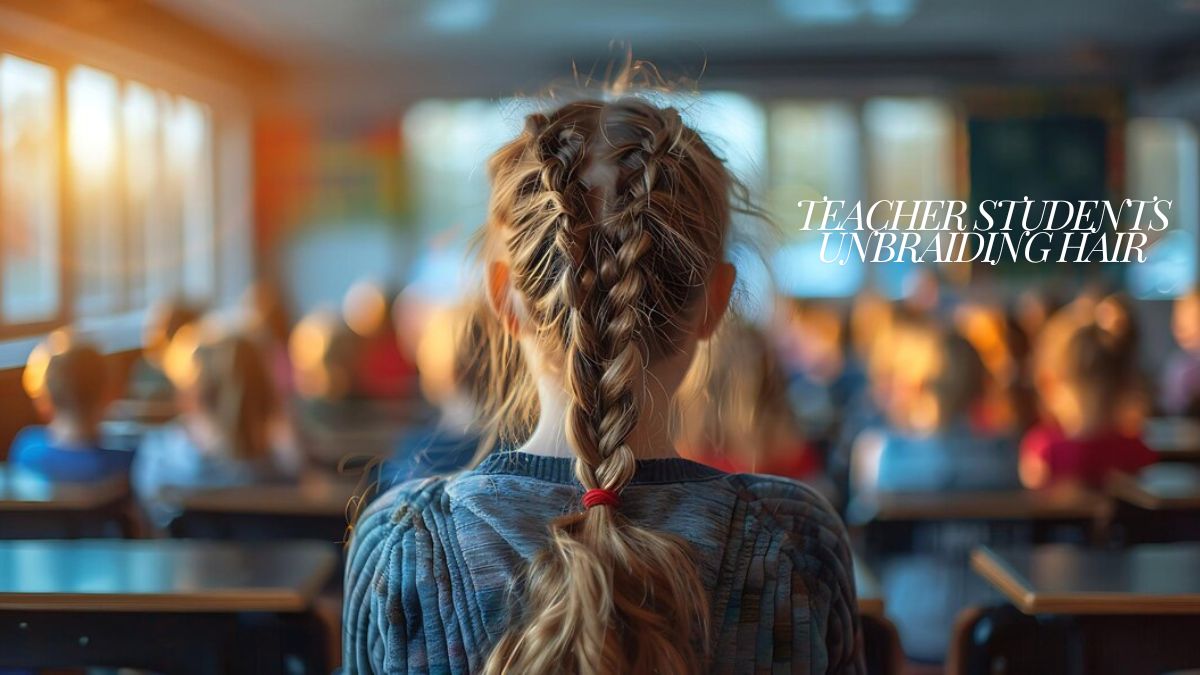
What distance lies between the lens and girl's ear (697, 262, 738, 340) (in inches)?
39.9

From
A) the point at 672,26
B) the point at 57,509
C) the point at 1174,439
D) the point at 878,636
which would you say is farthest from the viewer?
the point at 672,26

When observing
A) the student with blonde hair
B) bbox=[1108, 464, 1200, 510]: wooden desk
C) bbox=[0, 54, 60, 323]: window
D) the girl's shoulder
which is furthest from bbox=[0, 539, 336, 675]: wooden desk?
bbox=[1108, 464, 1200, 510]: wooden desk

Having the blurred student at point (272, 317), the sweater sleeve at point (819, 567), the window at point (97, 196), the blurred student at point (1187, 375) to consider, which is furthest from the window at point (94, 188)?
the blurred student at point (1187, 375)

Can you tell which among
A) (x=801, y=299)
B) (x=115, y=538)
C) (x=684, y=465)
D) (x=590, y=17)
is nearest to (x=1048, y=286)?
(x=801, y=299)

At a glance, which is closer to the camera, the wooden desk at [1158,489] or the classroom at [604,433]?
the classroom at [604,433]

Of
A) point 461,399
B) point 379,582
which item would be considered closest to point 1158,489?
point 461,399

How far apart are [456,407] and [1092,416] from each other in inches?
56.2

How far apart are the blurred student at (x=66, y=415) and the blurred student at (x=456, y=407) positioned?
1.87ft

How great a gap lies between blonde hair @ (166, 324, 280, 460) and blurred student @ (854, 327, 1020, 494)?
147 centimetres

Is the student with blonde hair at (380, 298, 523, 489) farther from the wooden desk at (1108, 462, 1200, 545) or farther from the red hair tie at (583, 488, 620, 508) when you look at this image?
the wooden desk at (1108, 462, 1200, 545)

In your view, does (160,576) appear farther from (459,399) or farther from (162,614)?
(459,399)

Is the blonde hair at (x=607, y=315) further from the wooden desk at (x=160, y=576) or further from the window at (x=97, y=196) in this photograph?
the window at (x=97, y=196)

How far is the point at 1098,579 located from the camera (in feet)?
5.22

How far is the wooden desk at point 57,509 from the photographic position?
1.93 metres
